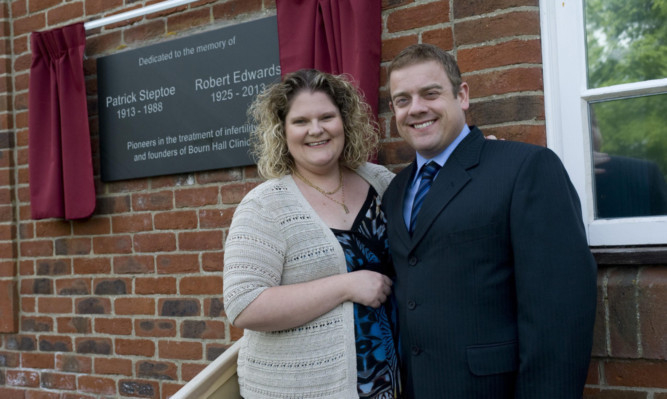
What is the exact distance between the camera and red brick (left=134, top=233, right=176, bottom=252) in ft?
10.3

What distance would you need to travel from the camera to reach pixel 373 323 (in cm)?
196

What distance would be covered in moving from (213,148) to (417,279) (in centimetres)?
155

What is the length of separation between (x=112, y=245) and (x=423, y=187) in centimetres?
203

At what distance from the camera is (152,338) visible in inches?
126

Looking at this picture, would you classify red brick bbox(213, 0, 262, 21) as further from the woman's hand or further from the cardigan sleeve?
the woman's hand

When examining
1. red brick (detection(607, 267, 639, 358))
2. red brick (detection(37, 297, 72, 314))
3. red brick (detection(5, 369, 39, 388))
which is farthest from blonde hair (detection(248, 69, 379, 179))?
red brick (detection(5, 369, 39, 388))

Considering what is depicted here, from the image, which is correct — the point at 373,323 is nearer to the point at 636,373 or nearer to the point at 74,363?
the point at 636,373

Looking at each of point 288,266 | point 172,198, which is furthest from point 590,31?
point 172,198

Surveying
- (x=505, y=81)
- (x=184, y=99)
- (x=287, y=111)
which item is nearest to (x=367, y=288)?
(x=287, y=111)

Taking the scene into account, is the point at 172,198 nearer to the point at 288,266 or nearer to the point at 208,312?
the point at 208,312

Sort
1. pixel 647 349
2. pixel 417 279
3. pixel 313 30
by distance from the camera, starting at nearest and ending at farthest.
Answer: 1. pixel 417 279
2. pixel 647 349
3. pixel 313 30

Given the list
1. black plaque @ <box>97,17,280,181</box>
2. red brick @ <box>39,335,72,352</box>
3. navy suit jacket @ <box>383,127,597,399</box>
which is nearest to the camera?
navy suit jacket @ <box>383,127,597,399</box>

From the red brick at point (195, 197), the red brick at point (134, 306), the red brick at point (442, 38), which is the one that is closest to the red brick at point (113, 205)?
the red brick at point (195, 197)

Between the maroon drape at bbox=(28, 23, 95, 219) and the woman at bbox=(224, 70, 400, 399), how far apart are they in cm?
157
